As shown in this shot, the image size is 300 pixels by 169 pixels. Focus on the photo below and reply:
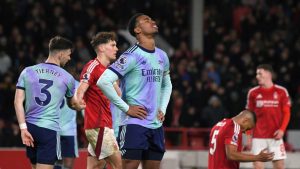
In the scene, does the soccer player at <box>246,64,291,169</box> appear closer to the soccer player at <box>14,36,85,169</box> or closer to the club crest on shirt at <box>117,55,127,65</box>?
the soccer player at <box>14,36,85,169</box>

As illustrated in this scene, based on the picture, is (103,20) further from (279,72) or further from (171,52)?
(279,72)

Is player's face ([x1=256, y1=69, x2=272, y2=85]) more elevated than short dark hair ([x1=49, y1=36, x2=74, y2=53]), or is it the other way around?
short dark hair ([x1=49, y1=36, x2=74, y2=53])

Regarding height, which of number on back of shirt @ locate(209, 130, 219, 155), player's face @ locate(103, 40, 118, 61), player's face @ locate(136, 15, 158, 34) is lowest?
number on back of shirt @ locate(209, 130, 219, 155)

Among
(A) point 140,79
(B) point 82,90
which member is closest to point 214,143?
(A) point 140,79

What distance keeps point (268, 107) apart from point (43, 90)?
577cm

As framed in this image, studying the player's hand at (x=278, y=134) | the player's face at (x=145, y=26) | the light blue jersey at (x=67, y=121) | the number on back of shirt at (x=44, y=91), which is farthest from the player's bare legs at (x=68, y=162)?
the player's face at (x=145, y=26)

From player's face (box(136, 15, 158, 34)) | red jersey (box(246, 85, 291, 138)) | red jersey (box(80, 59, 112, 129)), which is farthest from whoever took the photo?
red jersey (box(246, 85, 291, 138))

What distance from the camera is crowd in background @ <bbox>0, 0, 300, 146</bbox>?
2052cm

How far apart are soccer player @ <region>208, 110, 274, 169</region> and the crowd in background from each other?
766cm

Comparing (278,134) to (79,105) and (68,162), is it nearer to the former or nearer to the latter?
(68,162)

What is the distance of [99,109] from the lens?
11.0 m

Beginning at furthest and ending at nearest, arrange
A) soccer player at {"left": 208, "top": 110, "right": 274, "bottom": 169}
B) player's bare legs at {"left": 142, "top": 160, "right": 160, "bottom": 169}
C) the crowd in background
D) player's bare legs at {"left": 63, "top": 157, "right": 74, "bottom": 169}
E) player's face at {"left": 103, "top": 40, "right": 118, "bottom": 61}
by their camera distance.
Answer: the crowd in background < player's bare legs at {"left": 63, "top": 157, "right": 74, "bottom": 169} < player's face at {"left": 103, "top": 40, "right": 118, "bottom": 61} < soccer player at {"left": 208, "top": 110, "right": 274, "bottom": 169} < player's bare legs at {"left": 142, "top": 160, "right": 160, "bottom": 169}

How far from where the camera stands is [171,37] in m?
24.5

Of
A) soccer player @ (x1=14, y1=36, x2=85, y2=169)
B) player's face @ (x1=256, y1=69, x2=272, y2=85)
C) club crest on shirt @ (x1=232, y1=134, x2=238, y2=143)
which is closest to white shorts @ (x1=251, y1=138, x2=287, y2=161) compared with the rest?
player's face @ (x1=256, y1=69, x2=272, y2=85)
